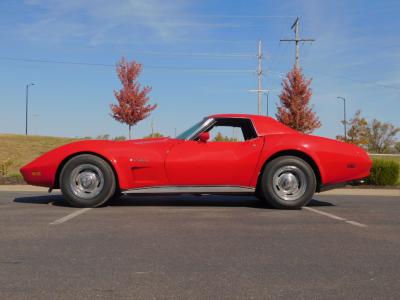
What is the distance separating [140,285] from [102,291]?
0.82 ft

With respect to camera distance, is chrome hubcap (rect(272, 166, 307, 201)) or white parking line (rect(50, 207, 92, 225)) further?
Result: chrome hubcap (rect(272, 166, 307, 201))

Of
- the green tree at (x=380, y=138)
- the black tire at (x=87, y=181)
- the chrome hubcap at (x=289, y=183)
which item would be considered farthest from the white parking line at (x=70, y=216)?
the green tree at (x=380, y=138)

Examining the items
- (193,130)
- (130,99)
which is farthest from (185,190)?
(130,99)

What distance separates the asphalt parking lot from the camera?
2.88 metres

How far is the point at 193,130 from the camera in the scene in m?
6.94

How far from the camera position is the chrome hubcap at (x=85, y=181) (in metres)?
6.56

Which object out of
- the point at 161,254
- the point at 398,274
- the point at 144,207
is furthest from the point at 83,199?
the point at 398,274

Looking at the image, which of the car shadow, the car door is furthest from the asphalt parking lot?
the car shadow

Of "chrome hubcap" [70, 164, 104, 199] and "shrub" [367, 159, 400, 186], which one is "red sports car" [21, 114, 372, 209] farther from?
"shrub" [367, 159, 400, 186]

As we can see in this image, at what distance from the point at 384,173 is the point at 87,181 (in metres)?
9.56

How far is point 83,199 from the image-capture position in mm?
6539

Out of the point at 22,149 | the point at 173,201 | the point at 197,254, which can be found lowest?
the point at 197,254

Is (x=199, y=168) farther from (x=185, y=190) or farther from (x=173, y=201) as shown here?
(x=173, y=201)

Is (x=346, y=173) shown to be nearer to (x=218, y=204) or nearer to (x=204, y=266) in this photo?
(x=218, y=204)
